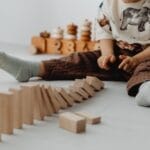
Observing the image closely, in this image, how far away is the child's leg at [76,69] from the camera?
1014 mm

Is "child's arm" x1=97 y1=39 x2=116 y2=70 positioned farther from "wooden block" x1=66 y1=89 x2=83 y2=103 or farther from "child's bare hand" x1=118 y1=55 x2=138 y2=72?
"wooden block" x1=66 y1=89 x2=83 y2=103

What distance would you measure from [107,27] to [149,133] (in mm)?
473

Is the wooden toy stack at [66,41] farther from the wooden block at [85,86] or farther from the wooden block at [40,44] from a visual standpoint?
the wooden block at [85,86]

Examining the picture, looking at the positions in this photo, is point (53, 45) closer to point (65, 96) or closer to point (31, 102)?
point (65, 96)

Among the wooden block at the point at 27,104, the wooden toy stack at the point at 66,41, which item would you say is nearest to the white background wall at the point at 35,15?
the wooden toy stack at the point at 66,41

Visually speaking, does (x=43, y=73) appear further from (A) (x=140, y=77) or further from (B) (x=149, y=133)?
(B) (x=149, y=133)

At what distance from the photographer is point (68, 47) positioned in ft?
4.70

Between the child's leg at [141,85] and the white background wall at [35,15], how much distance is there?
0.73 metres

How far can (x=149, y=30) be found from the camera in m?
1.01

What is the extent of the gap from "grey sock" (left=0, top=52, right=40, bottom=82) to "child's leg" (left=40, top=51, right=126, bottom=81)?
3 cm

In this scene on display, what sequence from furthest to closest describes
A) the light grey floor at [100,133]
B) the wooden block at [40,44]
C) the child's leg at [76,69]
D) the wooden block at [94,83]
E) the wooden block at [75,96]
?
1. the wooden block at [40,44]
2. the child's leg at [76,69]
3. the wooden block at [94,83]
4. the wooden block at [75,96]
5. the light grey floor at [100,133]

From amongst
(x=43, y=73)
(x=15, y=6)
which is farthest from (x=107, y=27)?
(x=15, y=6)

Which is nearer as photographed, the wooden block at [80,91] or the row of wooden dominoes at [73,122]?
the row of wooden dominoes at [73,122]

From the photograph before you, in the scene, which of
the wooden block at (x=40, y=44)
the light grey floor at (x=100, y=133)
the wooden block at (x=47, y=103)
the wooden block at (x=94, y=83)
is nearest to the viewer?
the light grey floor at (x=100, y=133)
